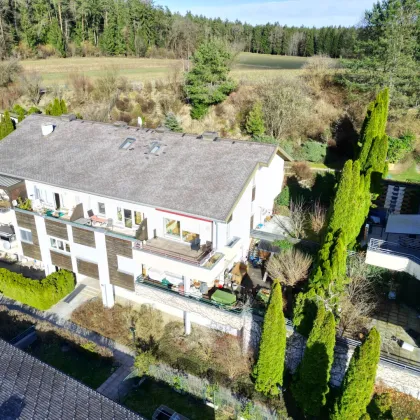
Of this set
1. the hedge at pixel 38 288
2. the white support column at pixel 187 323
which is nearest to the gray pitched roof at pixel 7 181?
the hedge at pixel 38 288

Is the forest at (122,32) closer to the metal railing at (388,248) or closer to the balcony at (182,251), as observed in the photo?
the metal railing at (388,248)

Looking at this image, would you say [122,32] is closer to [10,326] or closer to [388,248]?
[10,326]

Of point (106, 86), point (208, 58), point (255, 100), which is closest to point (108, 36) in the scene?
point (106, 86)

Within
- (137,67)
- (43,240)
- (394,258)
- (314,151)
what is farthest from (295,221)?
(137,67)

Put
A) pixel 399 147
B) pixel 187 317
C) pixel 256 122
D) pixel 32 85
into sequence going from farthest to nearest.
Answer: pixel 32 85, pixel 256 122, pixel 399 147, pixel 187 317

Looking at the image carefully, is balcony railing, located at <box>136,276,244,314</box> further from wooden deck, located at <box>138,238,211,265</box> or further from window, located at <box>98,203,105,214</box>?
window, located at <box>98,203,105,214</box>

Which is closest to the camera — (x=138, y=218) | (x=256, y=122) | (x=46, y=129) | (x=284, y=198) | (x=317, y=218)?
(x=138, y=218)

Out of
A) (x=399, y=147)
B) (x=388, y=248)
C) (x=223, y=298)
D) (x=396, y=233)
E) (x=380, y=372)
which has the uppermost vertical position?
(x=399, y=147)
